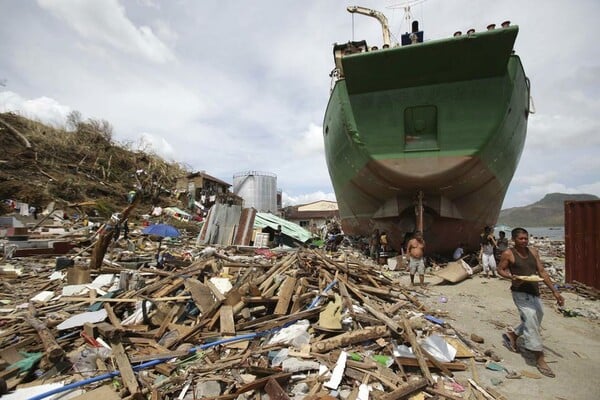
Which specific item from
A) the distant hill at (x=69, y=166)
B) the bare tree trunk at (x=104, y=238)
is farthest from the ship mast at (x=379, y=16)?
the bare tree trunk at (x=104, y=238)

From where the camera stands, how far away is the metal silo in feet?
133

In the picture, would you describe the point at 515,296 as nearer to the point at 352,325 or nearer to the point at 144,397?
the point at 352,325

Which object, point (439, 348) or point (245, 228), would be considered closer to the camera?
point (439, 348)

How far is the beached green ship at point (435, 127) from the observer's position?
8586mm

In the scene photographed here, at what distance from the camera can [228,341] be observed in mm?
4062

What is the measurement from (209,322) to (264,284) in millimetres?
1503

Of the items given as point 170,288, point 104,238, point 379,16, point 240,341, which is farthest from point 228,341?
point 379,16

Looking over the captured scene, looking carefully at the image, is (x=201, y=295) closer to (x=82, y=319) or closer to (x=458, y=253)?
(x=82, y=319)

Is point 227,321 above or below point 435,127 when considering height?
below

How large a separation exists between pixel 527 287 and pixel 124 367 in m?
5.32

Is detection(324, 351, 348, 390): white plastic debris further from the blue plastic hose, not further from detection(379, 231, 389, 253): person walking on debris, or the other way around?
detection(379, 231, 389, 253): person walking on debris

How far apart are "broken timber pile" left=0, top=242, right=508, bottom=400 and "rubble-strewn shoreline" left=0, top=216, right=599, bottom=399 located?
2cm

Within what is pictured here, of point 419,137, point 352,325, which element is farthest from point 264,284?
point 419,137

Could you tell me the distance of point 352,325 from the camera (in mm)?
4594
